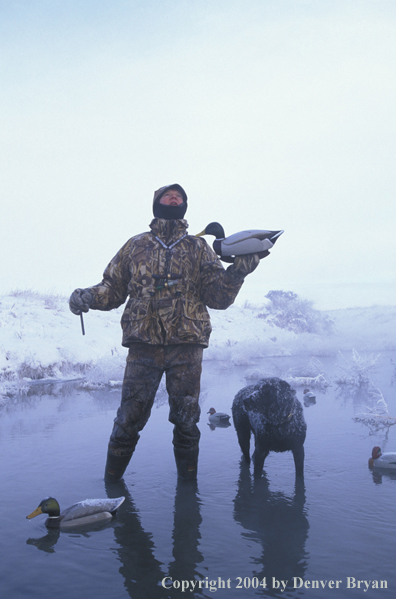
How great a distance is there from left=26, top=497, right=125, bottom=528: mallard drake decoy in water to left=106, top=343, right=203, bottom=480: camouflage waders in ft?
2.45

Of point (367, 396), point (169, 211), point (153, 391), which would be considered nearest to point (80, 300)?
point (153, 391)

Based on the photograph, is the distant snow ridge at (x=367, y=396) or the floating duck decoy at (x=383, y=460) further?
the distant snow ridge at (x=367, y=396)

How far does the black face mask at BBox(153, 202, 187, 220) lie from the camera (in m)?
3.79

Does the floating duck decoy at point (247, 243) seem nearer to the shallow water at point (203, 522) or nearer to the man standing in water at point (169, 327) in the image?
the man standing in water at point (169, 327)

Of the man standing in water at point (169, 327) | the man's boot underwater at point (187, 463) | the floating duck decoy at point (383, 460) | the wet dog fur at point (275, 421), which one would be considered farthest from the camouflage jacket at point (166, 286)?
the floating duck decoy at point (383, 460)


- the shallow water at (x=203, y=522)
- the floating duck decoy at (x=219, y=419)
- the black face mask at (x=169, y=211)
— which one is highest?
the black face mask at (x=169, y=211)

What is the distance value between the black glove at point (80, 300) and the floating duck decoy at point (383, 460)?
2.69 m

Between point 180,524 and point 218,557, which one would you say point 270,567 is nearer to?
point 218,557

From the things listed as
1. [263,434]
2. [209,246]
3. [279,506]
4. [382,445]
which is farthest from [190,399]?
[382,445]

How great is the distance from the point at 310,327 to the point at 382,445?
1895 cm

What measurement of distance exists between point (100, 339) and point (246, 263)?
10477 mm

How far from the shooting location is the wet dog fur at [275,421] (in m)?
3.45

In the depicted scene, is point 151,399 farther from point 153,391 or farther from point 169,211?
point 169,211

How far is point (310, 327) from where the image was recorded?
22.9m
